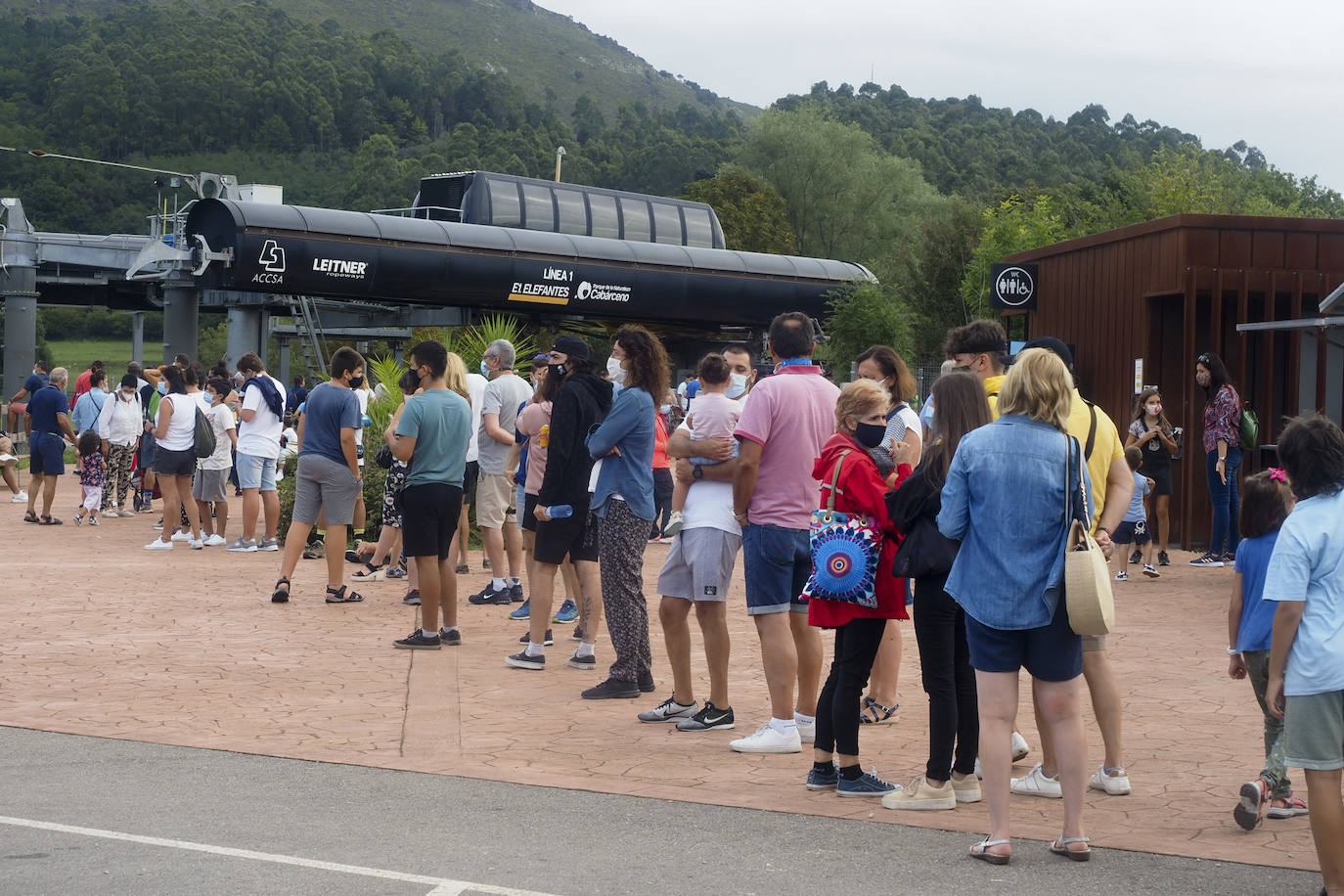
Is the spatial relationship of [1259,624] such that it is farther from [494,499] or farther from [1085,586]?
[494,499]

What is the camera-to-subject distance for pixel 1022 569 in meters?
4.68

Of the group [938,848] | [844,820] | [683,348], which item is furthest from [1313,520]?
[683,348]

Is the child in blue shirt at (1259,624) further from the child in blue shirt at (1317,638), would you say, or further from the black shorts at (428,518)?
the black shorts at (428,518)

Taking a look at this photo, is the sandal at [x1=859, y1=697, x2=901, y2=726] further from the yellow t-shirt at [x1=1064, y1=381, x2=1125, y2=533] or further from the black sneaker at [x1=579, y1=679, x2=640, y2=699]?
the yellow t-shirt at [x1=1064, y1=381, x2=1125, y2=533]

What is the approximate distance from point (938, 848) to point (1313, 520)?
1.66m

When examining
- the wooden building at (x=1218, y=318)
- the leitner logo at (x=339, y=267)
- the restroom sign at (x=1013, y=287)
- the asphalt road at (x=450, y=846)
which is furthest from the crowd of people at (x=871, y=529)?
the leitner logo at (x=339, y=267)

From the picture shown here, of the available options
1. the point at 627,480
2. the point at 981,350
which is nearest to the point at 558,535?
the point at 627,480

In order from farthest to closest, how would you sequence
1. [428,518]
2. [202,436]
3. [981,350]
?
[202,436], [428,518], [981,350]

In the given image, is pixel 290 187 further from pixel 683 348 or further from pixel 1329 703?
pixel 1329 703

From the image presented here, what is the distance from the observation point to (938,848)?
193 inches

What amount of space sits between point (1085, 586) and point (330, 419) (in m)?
7.14

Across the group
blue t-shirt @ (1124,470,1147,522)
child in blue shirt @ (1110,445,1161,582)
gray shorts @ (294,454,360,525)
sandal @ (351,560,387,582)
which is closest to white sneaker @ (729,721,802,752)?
gray shorts @ (294,454,360,525)

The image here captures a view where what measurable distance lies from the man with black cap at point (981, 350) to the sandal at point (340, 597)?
6.11m

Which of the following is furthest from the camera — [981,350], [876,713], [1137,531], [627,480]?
[1137,531]
